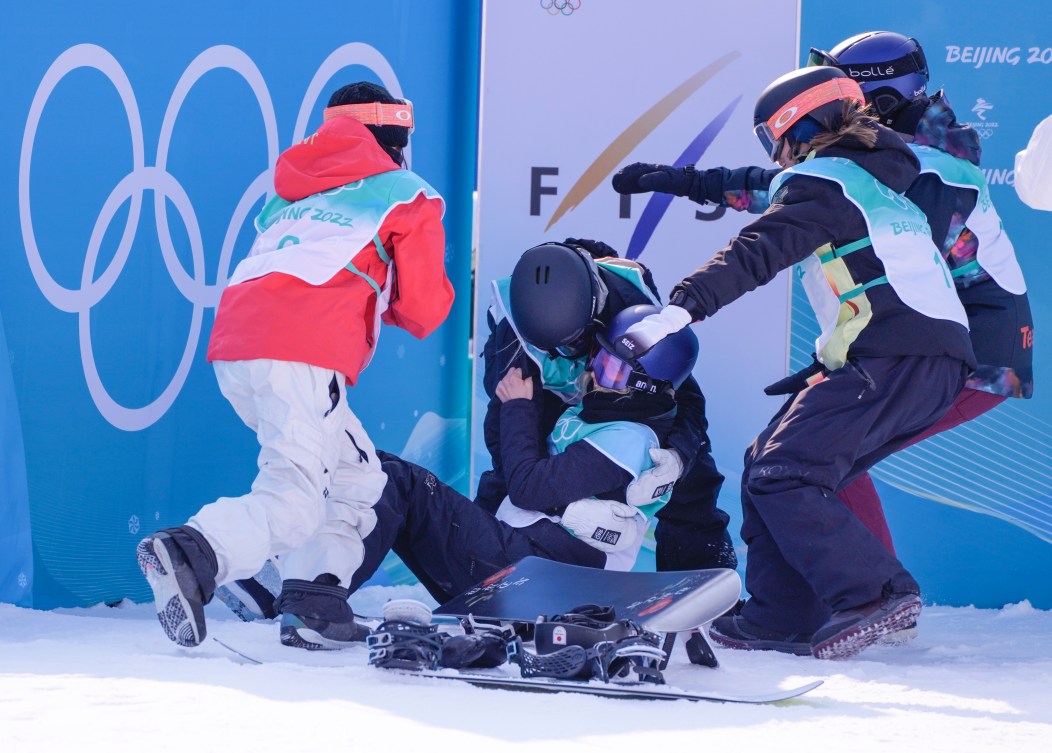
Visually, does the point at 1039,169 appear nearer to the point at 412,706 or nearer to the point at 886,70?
the point at 886,70

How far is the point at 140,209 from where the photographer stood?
3.85m

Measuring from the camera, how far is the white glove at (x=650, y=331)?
9.93 feet

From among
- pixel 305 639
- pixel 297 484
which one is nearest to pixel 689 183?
pixel 297 484

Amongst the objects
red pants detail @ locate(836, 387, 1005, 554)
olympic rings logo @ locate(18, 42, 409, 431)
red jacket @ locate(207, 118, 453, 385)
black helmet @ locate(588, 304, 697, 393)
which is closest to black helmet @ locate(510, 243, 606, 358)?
black helmet @ locate(588, 304, 697, 393)

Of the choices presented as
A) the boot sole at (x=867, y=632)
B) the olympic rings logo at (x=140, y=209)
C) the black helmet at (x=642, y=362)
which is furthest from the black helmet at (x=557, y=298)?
the boot sole at (x=867, y=632)

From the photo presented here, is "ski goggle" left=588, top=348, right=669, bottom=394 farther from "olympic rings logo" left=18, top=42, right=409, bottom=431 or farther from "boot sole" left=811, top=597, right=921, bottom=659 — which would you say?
"olympic rings logo" left=18, top=42, right=409, bottom=431

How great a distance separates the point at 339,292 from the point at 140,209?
0.93 metres

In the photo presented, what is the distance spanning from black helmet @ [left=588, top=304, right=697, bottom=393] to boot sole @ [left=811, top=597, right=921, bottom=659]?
3.18 ft

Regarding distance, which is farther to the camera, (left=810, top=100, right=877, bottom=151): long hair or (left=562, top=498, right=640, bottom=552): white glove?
(left=562, top=498, right=640, bottom=552): white glove

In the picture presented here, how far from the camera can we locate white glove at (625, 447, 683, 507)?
3719 millimetres

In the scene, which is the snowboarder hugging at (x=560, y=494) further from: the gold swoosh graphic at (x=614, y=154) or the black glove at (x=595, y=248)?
the gold swoosh graphic at (x=614, y=154)

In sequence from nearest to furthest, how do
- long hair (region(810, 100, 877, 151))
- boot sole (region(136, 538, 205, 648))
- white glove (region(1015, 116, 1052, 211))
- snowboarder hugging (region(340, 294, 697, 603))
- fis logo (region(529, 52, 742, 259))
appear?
boot sole (region(136, 538, 205, 648))
white glove (region(1015, 116, 1052, 211))
long hair (region(810, 100, 877, 151))
snowboarder hugging (region(340, 294, 697, 603))
fis logo (region(529, 52, 742, 259))

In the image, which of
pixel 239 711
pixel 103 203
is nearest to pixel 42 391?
pixel 103 203

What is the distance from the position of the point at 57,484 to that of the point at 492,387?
132cm
